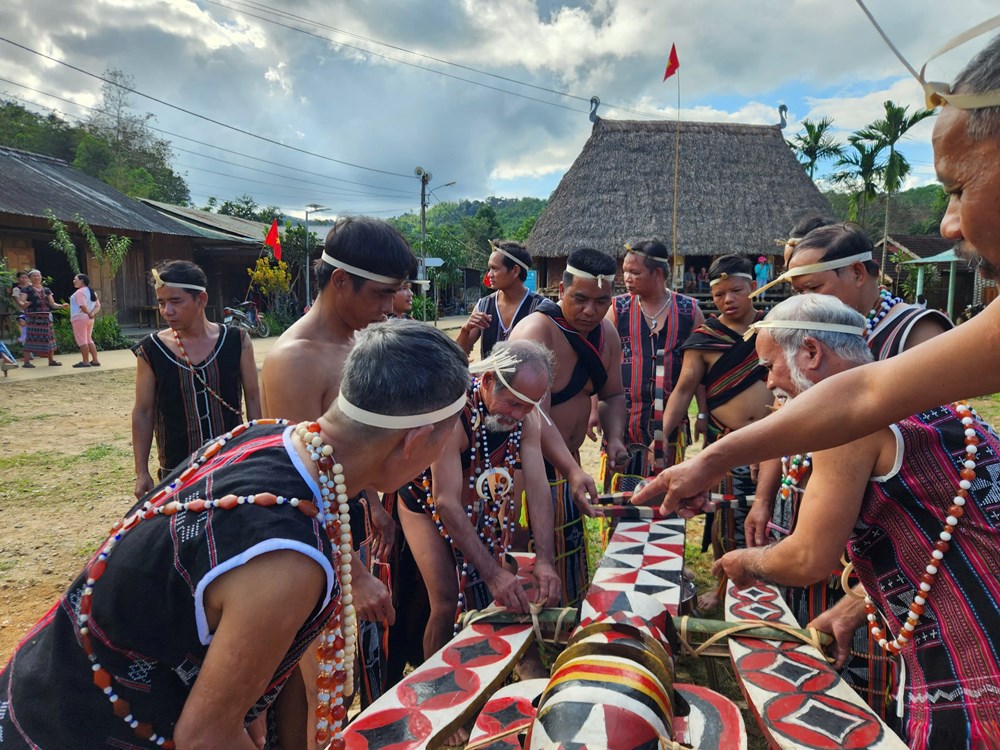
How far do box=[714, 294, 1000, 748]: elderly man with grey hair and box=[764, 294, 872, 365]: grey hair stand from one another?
31 cm

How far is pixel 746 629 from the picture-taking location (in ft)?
6.86

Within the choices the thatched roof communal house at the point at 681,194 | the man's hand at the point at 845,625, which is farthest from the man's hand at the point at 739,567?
the thatched roof communal house at the point at 681,194

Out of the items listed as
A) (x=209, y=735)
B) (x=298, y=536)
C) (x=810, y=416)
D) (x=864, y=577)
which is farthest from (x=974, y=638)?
(x=209, y=735)

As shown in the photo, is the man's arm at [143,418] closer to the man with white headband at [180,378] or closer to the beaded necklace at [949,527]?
the man with white headband at [180,378]

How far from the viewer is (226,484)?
1.17 m

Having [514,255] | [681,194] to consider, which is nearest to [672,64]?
[514,255]

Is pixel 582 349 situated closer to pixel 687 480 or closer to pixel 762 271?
pixel 687 480

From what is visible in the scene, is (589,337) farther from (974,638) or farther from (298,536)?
(298,536)

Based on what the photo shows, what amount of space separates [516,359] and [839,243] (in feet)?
5.09

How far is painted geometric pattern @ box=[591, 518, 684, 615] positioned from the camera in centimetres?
240

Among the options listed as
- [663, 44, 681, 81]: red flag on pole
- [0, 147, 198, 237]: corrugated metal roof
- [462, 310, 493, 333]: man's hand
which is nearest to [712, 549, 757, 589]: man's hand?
[462, 310, 493, 333]: man's hand

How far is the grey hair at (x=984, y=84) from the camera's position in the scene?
0.99 m

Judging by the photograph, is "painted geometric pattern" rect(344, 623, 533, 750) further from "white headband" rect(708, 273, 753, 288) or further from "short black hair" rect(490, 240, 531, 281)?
"short black hair" rect(490, 240, 531, 281)

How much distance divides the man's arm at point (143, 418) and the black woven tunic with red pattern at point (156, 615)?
2.27m
